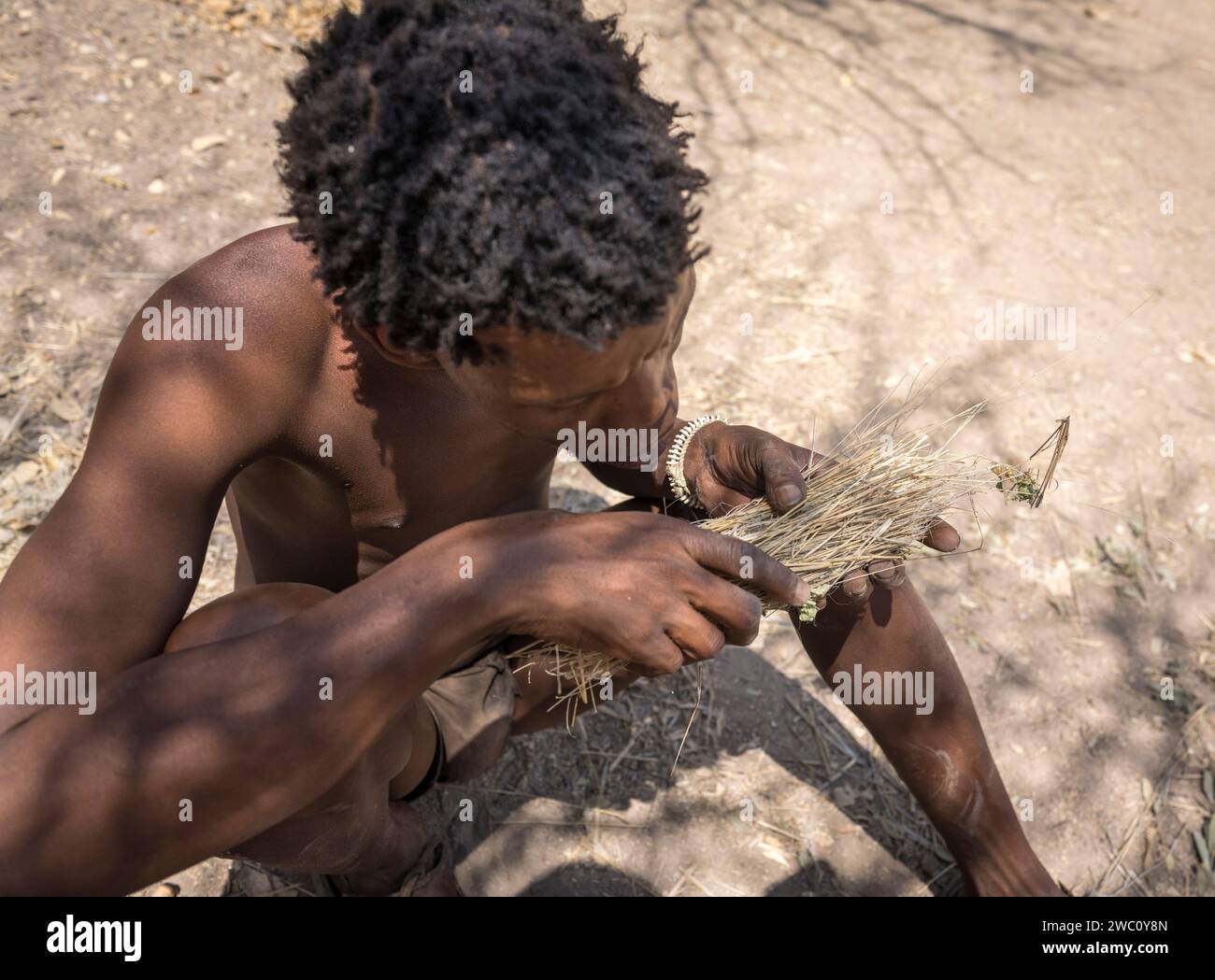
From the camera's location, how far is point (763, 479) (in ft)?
6.82

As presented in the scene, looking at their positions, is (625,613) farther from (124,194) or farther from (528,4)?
(124,194)

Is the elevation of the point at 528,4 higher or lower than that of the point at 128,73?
higher

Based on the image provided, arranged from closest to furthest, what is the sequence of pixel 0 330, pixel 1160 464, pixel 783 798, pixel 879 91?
1. pixel 783 798
2. pixel 0 330
3. pixel 1160 464
4. pixel 879 91

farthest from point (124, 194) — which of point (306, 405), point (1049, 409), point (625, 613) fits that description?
point (1049, 409)

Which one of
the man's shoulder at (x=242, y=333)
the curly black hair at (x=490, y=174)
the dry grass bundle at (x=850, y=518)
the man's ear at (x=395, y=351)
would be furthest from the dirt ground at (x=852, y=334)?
the curly black hair at (x=490, y=174)

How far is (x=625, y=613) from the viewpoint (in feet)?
5.17

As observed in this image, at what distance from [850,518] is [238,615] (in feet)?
3.96

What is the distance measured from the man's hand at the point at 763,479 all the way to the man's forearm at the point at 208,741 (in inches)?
29.0

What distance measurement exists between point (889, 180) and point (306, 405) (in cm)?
371

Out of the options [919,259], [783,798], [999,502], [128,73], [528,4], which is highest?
[528,4]

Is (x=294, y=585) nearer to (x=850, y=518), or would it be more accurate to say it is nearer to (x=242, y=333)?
(x=242, y=333)

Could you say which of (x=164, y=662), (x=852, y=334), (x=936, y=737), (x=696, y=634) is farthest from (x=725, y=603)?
(x=852, y=334)

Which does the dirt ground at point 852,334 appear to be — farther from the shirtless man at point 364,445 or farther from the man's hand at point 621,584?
the man's hand at point 621,584

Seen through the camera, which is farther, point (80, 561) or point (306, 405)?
point (306, 405)
